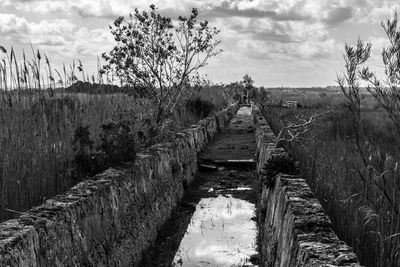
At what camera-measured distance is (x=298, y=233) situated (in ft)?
12.4

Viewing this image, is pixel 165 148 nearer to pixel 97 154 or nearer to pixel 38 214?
pixel 97 154

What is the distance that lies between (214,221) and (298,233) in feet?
11.2

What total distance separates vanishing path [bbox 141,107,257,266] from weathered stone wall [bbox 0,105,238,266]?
0.25 metres

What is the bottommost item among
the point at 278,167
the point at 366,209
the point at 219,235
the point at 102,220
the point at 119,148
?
the point at 219,235

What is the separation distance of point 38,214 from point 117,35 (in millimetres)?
8946

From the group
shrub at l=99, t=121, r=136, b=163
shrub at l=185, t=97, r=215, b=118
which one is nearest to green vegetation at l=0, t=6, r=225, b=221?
shrub at l=99, t=121, r=136, b=163

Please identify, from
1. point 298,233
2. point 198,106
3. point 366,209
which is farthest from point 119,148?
point 198,106

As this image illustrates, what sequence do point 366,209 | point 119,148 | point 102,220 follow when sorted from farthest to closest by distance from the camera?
point 119,148
point 102,220
point 366,209

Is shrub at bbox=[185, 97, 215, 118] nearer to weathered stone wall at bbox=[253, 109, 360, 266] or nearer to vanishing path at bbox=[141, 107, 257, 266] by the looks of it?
vanishing path at bbox=[141, 107, 257, 266]

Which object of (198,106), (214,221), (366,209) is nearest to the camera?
(366,209)

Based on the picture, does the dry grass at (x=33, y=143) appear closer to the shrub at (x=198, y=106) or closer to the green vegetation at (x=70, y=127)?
the green vegetation at (x=70, y=127)

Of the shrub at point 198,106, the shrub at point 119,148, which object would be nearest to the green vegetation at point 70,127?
the shrub at point 119,148

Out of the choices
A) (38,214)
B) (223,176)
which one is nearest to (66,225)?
(38,214)

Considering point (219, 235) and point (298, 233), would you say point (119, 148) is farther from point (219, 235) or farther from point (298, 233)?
point (298, 233)
